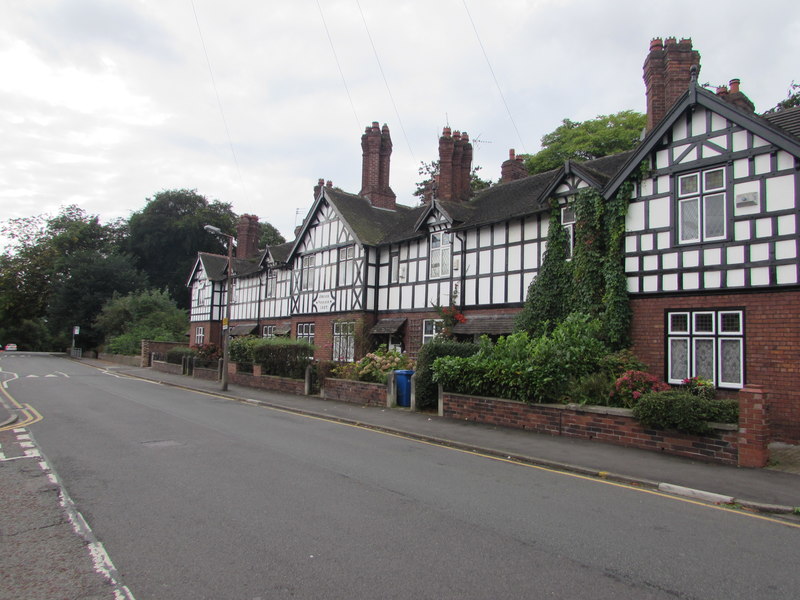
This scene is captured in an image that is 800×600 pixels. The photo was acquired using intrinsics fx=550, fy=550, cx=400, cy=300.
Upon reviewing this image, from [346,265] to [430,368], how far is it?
1234 centimetres

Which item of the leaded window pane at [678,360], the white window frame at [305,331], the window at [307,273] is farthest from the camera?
the window at [307,273]

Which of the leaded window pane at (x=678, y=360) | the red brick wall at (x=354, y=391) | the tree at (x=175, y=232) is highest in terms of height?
the tree at (x=175, y=232)

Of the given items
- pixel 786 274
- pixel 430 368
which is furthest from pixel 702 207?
pixel 430 368

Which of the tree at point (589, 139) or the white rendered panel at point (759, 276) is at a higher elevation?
the tree at point (589, 139)

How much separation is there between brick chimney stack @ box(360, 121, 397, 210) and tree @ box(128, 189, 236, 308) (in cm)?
3769

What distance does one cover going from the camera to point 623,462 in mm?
9383

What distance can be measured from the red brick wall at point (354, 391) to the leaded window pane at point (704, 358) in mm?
8769

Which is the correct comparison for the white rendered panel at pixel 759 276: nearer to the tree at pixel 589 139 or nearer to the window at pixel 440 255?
the window at pixel 440 255

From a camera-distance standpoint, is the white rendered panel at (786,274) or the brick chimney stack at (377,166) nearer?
the white rendered panel at (786,274)

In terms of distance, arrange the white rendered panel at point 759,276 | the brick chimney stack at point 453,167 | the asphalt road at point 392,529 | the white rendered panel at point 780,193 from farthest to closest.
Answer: the brick chimney stack at point 453,167, the white rendered panel at point 759,276, the white rendered panel at point 780,193, the asphalt road at point 392,529

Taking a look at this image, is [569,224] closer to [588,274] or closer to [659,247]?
[588,274]

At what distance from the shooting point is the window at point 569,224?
17.3m

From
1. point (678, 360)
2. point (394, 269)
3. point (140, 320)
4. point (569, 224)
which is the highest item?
point (569, 224)

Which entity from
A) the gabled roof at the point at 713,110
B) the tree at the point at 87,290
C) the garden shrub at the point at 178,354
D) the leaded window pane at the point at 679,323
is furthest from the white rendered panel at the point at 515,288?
the tree at the point at 87,290
